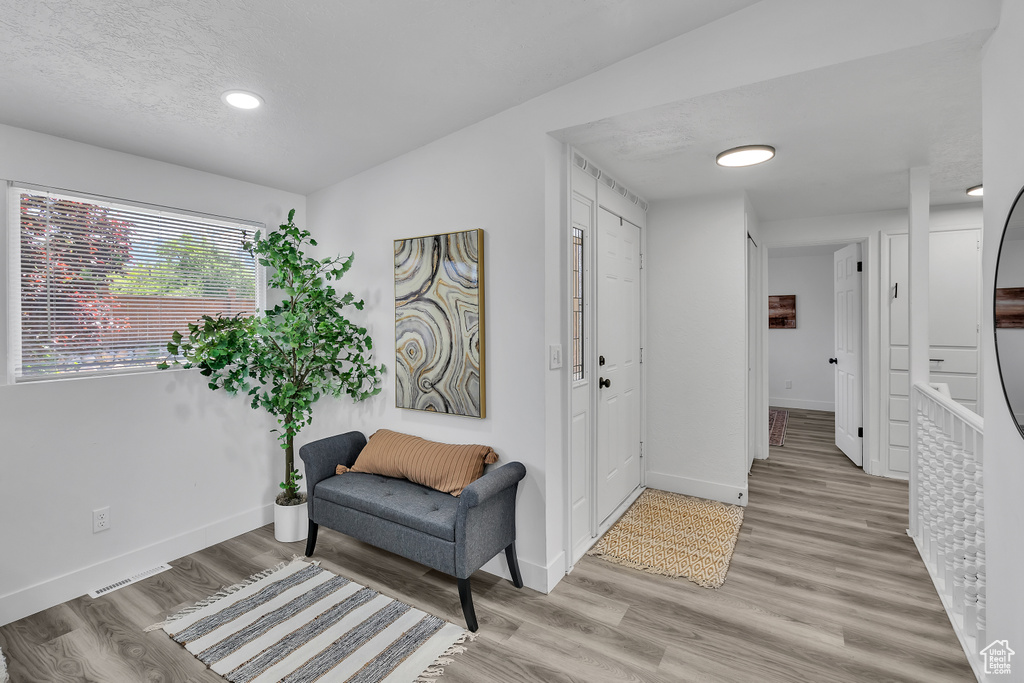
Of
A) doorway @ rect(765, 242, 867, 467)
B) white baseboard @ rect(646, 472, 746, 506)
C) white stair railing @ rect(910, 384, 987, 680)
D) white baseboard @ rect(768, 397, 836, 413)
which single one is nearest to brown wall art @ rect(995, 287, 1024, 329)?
white stair railing @ rect(910, 384, 987, 680)

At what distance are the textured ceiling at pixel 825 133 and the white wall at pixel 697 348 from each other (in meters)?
0.28

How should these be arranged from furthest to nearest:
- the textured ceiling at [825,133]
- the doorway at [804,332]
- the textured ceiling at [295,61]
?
the doorway at [804,332]
the textured ceiling at [825,133]
the textured ceiling at [295,61]

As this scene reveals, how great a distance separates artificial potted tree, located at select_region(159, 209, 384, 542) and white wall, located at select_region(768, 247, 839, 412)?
6063 mm

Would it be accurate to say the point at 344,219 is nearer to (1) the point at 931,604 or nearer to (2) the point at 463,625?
(2) the point at 463,625

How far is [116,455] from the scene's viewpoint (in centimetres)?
260

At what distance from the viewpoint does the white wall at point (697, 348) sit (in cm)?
346

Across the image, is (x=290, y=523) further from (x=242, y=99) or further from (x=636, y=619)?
(x=242, y=99)

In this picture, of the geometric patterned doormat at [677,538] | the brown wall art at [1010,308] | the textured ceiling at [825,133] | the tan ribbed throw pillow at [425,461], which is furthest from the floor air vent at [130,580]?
the brown wall art at [1010,308]

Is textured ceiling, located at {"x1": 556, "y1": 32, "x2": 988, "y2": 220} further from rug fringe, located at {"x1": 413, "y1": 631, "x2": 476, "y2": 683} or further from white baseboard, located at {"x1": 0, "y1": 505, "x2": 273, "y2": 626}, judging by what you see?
white baseboard, located at {"x1": 0, "y1": 505, "x2": 273, "y2": 626}

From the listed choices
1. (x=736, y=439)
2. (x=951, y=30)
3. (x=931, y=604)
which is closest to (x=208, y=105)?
(x=951, y=30)

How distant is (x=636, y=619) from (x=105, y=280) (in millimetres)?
3177

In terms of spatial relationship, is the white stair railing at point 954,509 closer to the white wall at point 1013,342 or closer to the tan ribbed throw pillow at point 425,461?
the white wall at point 1013,342

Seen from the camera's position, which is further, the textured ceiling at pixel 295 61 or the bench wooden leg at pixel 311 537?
the bench wooden leg at pixel 311 537

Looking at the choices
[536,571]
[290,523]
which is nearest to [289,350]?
[290,523]
